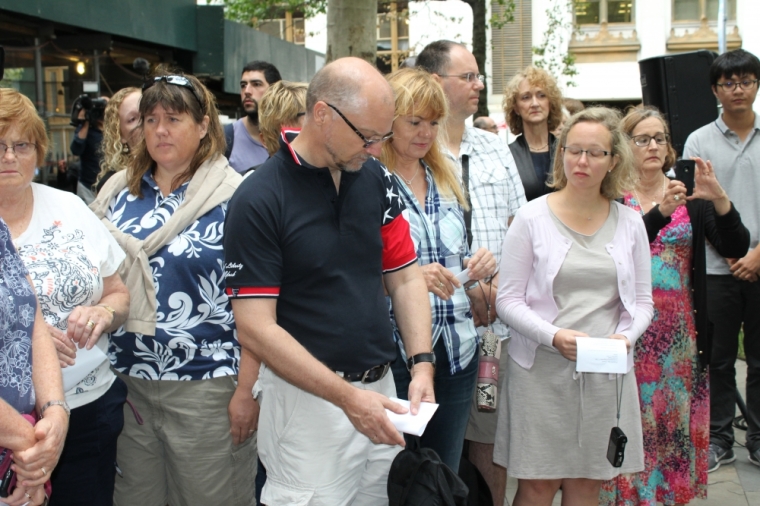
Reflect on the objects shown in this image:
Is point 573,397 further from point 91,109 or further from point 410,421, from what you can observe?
point 91,109

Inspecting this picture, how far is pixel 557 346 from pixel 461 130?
117 cm

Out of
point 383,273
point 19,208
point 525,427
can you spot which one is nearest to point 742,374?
point 525,427

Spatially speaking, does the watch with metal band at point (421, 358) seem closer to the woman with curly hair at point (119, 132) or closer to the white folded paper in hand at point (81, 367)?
the white folded paper in hand at point (81, 367)

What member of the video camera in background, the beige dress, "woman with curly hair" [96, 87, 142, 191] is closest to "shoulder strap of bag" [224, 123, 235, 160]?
"woman with curly hair" [96, 87, 142, 191]

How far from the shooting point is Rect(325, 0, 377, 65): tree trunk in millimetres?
6047

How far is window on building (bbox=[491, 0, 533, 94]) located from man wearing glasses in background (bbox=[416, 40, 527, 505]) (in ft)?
73.4

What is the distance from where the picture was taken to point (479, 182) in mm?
3586

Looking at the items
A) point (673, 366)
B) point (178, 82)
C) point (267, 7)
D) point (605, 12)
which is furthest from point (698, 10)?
point (178, 82)

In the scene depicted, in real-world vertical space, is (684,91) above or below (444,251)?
above

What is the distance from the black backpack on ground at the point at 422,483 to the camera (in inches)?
95.4

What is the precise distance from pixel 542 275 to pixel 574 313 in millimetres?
221

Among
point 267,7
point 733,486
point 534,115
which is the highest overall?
point 267,7

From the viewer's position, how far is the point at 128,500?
309 cm

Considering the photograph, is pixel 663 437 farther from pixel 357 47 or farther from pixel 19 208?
pixel 357 47
